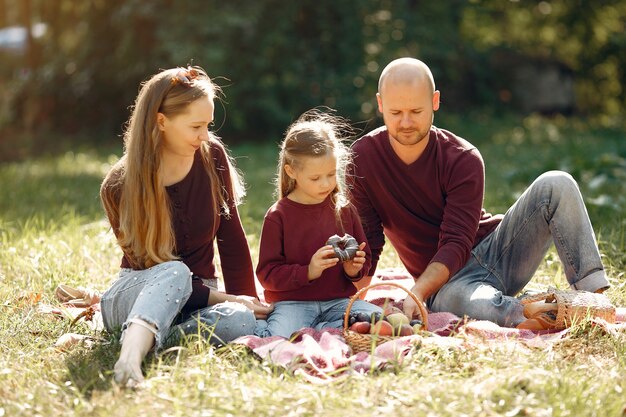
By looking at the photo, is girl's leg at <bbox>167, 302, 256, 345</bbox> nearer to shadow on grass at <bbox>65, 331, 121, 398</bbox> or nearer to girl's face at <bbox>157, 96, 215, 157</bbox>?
shadow on grass at <bbox>65, 331, 121, 398</bbox>

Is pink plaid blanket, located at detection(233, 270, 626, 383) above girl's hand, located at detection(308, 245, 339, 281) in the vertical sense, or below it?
below

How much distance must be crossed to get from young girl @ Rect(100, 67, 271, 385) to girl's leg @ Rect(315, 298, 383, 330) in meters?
0.26

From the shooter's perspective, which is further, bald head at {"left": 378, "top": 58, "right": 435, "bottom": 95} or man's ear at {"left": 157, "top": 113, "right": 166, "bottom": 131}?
bald head at {"left": 378, "top": 58, "right": 435, "bottom": 95}

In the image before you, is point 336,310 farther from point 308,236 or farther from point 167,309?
point 167,309

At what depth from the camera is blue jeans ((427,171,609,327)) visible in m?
4.09

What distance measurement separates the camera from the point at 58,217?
6762 mm

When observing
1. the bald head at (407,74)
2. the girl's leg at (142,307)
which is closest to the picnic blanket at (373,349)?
the girl's leg at (142,307)

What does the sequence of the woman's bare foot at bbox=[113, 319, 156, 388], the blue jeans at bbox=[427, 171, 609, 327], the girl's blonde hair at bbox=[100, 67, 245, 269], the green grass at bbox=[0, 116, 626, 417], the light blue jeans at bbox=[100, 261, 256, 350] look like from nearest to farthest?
1. the green grass at bbox=[0, 116, 626, 417]
2. the woman's bare foot at bbox=[113, 319, 156, 388]
3. the light blue jeans at bbox=[100, 261, 256, 350]
4. the girl's blonde hair at bbox=[100, 67, 245, 269]
5. the blue jeans at bbox=[427, 171, 609, 327]

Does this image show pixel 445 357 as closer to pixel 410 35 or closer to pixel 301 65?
pixel 301 65

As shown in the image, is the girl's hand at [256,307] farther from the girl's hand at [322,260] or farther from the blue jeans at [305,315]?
the girl's hand at [322,260]

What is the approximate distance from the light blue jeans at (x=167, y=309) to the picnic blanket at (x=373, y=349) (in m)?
0.15

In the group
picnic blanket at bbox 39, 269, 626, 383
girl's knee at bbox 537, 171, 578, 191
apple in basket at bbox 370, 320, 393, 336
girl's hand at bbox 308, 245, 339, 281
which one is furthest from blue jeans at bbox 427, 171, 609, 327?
girl's hand at bbox 308, 245, 339, 281

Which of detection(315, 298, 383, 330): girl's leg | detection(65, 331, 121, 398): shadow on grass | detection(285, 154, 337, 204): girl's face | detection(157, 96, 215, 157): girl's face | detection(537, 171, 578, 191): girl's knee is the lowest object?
detection(315, 298, 383, 330): girl's leg

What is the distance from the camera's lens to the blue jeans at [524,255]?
4.09m
